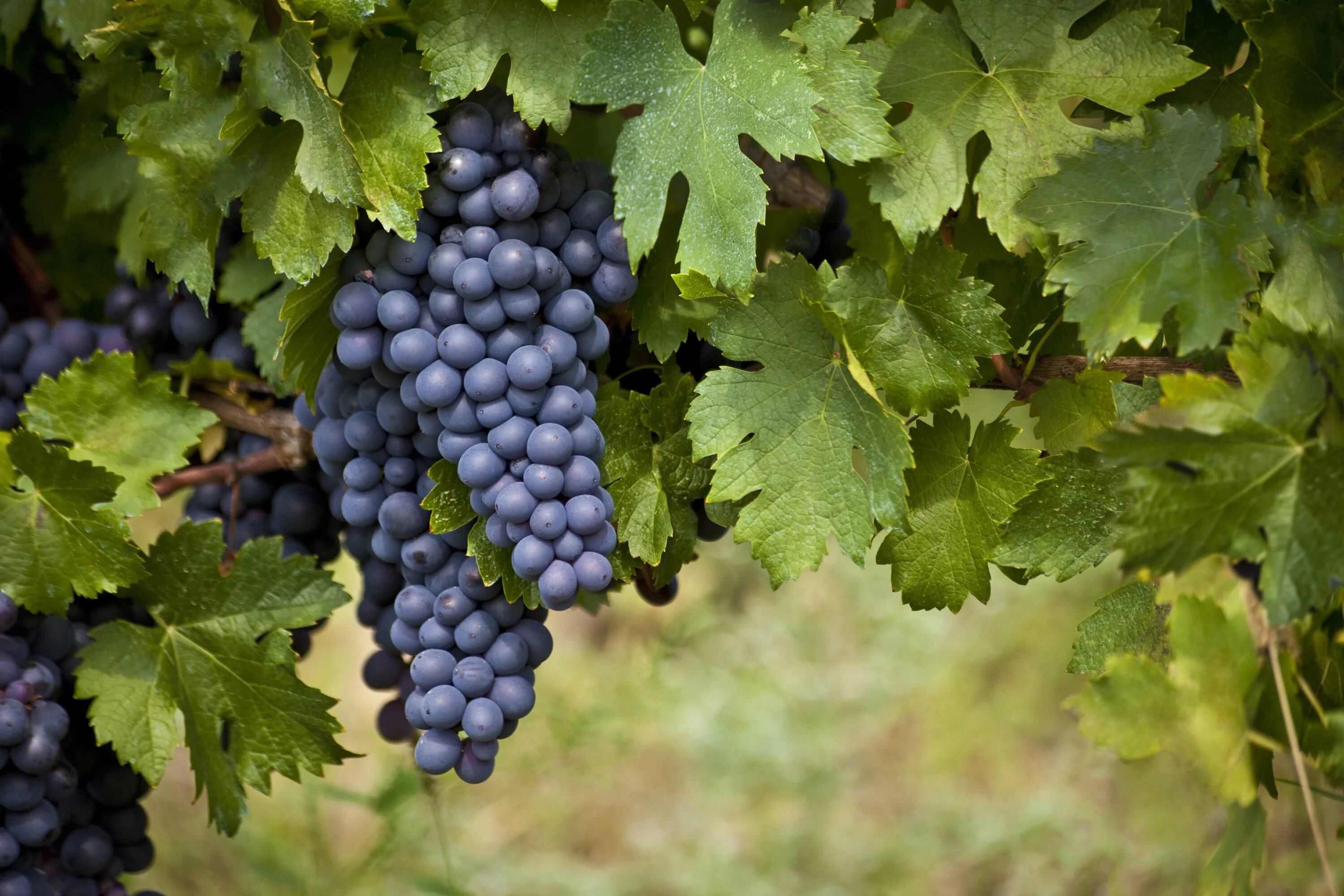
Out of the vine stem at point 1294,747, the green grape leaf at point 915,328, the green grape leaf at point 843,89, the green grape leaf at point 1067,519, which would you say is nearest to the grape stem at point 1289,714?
the vine stem at point 1294,747

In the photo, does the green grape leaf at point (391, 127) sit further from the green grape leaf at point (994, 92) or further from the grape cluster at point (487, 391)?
the green grape leaf at point (994, 92)

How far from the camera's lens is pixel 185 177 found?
73 centimetres

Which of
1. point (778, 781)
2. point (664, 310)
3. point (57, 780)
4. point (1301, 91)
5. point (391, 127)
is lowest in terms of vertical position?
point (778, 781)

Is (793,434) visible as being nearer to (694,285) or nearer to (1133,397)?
(694,285)

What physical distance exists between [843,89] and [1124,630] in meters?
0.46

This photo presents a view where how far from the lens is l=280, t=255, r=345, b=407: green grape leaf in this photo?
0.77m

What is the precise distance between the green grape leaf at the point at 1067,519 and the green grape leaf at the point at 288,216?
55 cm

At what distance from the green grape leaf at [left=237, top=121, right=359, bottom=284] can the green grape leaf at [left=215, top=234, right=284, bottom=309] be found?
0.23 m

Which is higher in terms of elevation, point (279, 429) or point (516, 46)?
point (516, 46)

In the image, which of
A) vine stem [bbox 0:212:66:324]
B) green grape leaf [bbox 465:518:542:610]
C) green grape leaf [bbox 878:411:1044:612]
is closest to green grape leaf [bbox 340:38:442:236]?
green grape leaf [bbox 465:518:542:610]

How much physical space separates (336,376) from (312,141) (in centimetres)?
20

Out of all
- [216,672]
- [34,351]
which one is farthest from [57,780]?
[34,351]

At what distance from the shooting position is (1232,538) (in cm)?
61

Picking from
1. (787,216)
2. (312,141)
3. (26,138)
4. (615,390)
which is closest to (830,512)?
(615,390)
